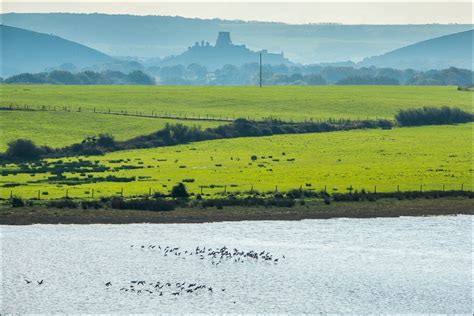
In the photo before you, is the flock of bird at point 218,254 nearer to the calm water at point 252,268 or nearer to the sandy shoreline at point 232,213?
the calm water at point 252,268

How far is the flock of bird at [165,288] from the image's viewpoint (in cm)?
5228

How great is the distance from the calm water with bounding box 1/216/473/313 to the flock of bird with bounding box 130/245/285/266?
0.96 feet

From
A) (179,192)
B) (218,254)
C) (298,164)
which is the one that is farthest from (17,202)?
(298,164)

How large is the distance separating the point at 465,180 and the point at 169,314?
4796cm

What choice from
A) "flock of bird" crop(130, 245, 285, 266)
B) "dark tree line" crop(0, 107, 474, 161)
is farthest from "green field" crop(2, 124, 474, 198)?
"flock of bird" crop(130, 245, 285, 266)

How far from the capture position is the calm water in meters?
50.5

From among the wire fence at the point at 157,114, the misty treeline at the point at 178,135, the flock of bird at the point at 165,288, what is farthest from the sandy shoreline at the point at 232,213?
the wire fence at the point at 157,114

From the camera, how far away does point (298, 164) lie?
100 meters

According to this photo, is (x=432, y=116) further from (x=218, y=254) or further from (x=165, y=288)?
(x=165, y=288)

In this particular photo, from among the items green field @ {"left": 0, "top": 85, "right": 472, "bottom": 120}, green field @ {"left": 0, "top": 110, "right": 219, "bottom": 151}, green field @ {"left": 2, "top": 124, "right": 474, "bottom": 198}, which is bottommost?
green field @ {"left": 2, "top": 124, "right": 474, "bottom": 198}

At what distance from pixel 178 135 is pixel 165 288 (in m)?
69.0

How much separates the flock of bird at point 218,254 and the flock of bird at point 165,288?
544 centimetres

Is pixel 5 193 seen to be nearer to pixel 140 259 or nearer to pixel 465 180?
pixel 140 259

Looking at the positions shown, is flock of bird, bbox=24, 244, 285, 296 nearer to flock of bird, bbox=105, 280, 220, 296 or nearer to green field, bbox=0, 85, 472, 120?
flock of bird, bbox=105, 280, 220, 296
